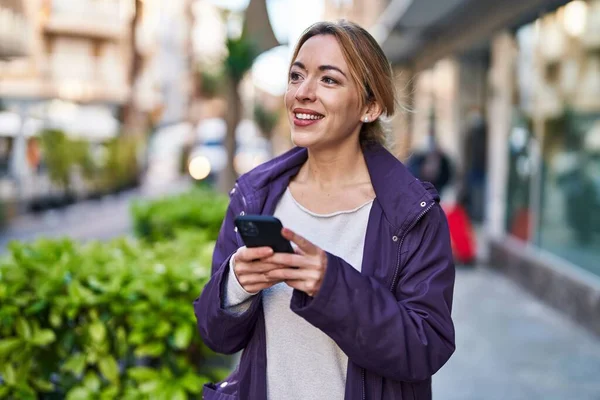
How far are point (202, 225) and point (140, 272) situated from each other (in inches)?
120

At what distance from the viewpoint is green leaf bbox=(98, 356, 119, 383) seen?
10.6 feet

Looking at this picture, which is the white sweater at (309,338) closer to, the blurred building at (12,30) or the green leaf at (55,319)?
the green leaf at (55,319)

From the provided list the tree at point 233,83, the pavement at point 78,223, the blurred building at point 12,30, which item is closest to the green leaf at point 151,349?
the blurred building at point 12,30

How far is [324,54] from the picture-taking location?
186 centimetres

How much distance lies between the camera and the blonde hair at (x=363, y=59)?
185cm

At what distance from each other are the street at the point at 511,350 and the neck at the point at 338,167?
3393mm

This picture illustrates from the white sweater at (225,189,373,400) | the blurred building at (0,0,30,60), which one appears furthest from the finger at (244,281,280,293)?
the blurred building at (0,0,30,60)

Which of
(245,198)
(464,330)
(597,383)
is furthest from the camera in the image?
(464,330)

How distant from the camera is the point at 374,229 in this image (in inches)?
71.7

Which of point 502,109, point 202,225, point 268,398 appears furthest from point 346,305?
point 502,109

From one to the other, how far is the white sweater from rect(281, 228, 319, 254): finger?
31 cm

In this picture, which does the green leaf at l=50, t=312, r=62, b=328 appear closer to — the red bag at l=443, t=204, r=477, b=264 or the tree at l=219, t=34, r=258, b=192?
the tree at l=219, t=34, r=258, b=192

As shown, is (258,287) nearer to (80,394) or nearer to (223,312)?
(223,312)

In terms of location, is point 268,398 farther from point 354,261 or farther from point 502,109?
point 502,109
